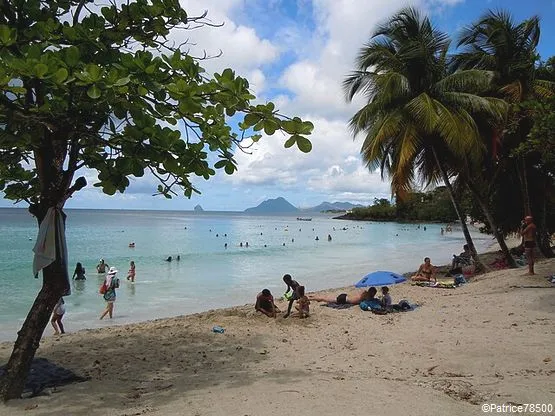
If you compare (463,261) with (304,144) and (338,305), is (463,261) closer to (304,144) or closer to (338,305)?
(338,305)

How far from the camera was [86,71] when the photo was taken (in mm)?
3166

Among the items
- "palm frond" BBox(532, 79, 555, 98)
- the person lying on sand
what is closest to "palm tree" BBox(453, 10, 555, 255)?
"palm frond" BBox(532, 79, 555, 98)

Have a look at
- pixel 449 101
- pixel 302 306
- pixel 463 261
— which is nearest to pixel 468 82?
pixel 449 101

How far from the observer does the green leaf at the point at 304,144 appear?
355cm

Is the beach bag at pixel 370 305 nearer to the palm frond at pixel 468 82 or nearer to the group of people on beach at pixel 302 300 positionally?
the group of people on beach at pixel 302 300

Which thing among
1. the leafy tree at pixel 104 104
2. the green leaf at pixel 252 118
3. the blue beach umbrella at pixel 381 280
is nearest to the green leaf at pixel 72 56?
the leafy tree at pixel 104 104

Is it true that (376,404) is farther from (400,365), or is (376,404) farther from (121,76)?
(121,76)

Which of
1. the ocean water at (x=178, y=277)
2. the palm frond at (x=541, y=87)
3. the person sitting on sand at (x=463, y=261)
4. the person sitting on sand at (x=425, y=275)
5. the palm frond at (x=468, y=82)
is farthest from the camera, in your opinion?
the person sitting on sand at (x=463, y=261)

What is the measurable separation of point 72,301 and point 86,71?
1389cm

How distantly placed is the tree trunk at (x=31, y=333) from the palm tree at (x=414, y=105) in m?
11.8

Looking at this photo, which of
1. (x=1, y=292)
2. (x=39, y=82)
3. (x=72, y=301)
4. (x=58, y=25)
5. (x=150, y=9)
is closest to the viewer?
(x=39, y=82)

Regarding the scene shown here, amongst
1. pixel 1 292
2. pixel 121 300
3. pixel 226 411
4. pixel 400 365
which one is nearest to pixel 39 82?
pixel 226 411

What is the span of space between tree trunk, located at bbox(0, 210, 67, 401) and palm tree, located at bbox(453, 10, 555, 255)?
14422 mm

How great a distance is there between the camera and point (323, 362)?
6.26 m
